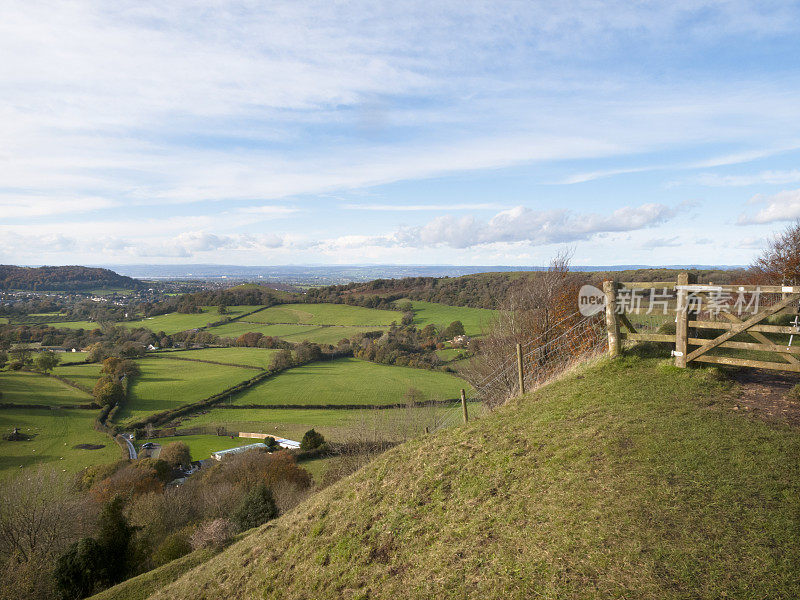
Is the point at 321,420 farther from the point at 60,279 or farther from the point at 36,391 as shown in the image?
the point at 60,279

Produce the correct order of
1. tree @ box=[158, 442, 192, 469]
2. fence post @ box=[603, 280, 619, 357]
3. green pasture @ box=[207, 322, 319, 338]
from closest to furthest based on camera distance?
1. fence post @ box=[603, 280, 619, 357]
2. tree @ box=[158, 442, 192, 469]
3. green pasture @ box=[207, 322, 319, 338]

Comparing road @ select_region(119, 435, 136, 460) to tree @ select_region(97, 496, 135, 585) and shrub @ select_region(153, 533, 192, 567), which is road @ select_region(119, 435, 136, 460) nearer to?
shrub @ select_region(153, 533, 192, 567)

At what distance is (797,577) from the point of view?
13.9 feet

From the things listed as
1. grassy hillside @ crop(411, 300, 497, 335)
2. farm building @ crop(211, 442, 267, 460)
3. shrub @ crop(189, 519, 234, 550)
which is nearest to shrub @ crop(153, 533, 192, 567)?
shrub @ crop(189, 519, 234, 550)

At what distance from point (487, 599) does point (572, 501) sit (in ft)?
6.48

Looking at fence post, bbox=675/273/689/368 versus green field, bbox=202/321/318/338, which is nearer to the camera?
fence post, bbox=675/273/689/368

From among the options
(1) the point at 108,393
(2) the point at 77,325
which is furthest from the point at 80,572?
(2) the point at 77,325

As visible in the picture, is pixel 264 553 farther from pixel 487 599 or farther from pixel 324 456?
pixel 324 456

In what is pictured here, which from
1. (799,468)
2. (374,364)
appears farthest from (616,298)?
(374,364)

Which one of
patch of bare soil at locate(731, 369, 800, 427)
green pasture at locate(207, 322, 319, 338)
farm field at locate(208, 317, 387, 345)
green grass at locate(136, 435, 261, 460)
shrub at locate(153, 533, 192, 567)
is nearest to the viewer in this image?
patch of bare soil at locate(731, 369, 800, 427)

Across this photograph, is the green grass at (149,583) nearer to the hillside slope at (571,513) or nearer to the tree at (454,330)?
the hillside slope at (571,513)

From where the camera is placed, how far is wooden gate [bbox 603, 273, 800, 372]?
824cm

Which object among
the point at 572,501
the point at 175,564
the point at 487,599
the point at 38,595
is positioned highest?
the point at 572,501

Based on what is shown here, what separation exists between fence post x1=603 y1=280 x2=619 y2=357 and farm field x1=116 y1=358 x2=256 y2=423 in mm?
53978
